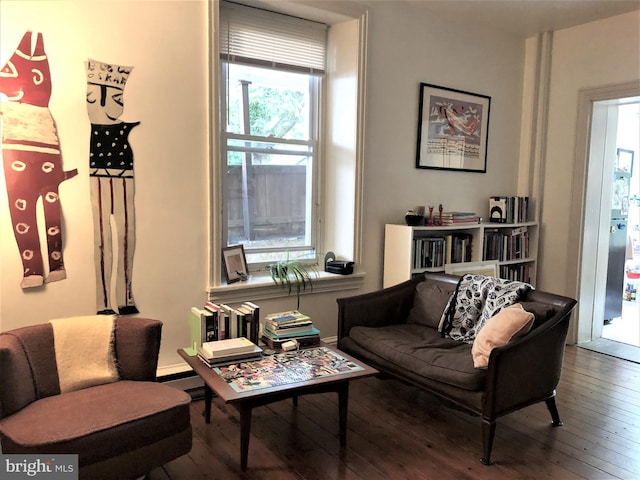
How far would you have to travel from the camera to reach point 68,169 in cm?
268

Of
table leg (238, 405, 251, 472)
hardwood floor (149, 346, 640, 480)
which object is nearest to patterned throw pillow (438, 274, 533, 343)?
hardwood floor (149, 346, 640, 480)

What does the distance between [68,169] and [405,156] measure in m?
2.44

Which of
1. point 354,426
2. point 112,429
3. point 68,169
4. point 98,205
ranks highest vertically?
point 68,169

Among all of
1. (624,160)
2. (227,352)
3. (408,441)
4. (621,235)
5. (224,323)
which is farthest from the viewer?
(624,160)

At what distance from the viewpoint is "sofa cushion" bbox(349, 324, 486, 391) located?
8.20ft

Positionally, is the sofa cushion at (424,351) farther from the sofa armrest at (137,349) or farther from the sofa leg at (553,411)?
the sofa armrest at (137,349)

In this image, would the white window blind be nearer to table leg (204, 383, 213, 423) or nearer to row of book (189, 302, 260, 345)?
row of book (189, 302, 260, 345)

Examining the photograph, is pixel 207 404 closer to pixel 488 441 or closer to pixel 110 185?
pixel 110 185

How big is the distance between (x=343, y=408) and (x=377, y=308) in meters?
0.93

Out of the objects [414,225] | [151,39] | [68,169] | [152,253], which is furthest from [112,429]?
[414,225]

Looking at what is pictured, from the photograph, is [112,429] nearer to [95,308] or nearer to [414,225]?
[95,308]

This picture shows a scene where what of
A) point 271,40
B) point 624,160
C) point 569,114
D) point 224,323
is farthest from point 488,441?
point 624,160

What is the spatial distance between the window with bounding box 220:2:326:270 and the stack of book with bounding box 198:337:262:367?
3.46 feet

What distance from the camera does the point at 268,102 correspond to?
3.61 metres
